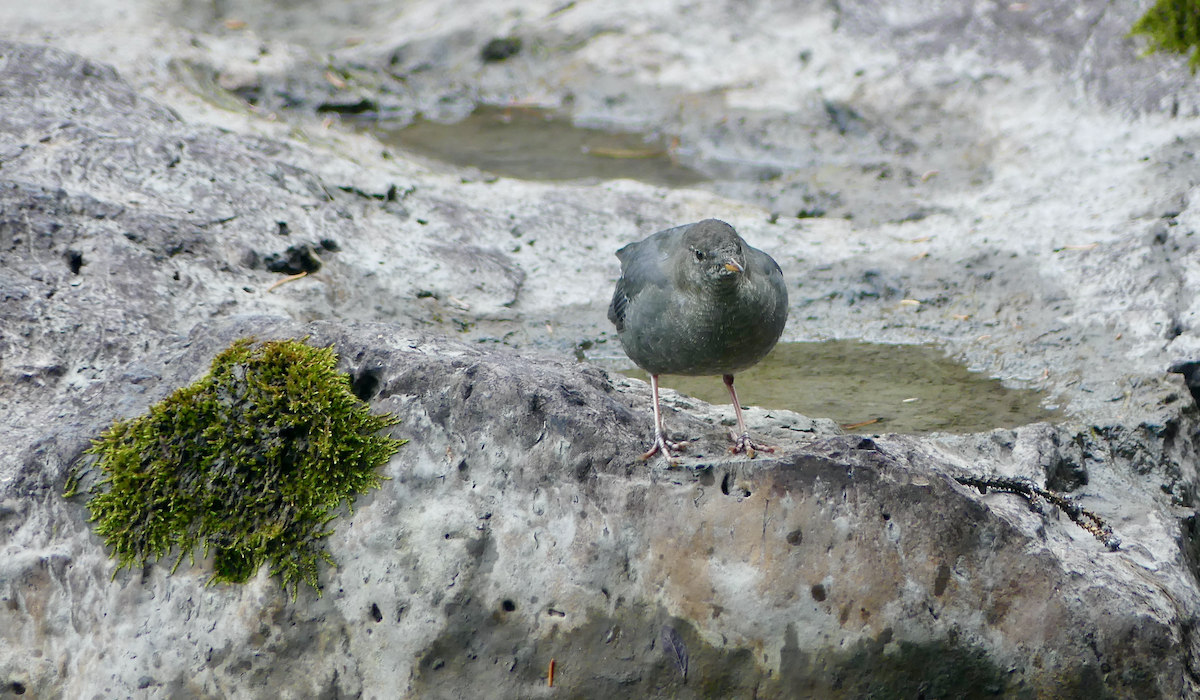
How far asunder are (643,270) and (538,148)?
18.0ft

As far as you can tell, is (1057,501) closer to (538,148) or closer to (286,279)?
(286,279)

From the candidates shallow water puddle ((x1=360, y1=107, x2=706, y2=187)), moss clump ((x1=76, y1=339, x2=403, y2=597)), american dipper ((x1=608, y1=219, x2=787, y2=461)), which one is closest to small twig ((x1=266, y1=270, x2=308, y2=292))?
moss clump ((x1=76, y1=339, x2=403, y2=597))

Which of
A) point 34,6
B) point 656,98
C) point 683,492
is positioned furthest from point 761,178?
point 34,6

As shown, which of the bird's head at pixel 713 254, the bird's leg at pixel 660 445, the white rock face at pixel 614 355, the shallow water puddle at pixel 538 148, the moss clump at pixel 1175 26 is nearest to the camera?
the white rock face at pixel 614 355

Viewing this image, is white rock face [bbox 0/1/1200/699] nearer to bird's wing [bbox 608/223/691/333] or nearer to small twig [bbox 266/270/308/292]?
small twig [bbox 266/270/308/292]

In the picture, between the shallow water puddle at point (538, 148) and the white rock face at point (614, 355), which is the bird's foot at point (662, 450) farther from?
the shallow water puddle at point (538, 148)

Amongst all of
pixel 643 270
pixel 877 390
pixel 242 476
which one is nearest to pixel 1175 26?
pixel 877 390

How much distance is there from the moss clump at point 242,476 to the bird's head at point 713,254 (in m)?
1.42

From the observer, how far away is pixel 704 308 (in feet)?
12.7

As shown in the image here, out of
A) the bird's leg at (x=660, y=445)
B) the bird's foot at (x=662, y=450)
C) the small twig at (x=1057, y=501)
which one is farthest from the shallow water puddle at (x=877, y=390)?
the bird's foot at (x=662, y=450)

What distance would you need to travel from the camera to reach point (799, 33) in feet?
33.1

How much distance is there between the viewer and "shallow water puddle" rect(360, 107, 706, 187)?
8.79m

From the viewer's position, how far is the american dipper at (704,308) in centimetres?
383

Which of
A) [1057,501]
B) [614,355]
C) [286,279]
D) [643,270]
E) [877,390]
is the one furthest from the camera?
[614,355]
